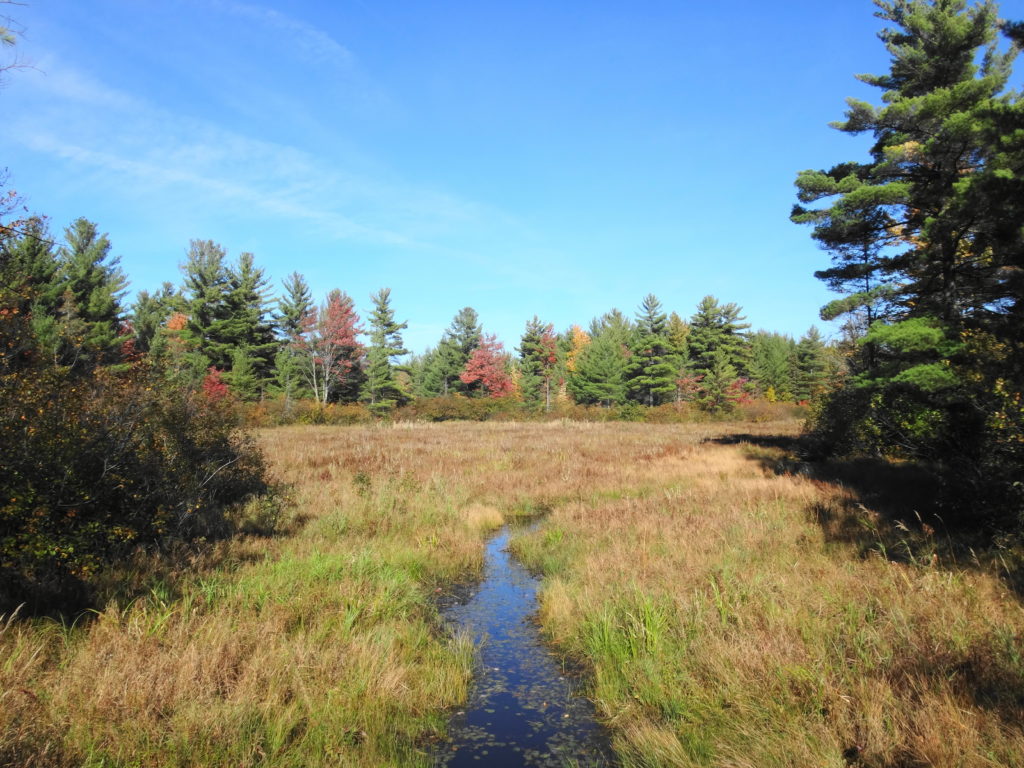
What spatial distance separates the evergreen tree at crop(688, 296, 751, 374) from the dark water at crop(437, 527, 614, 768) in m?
56.1

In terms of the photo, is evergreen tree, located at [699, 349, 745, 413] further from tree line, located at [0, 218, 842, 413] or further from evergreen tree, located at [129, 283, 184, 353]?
evergreen tree, located at [129, 283, 184, 353]

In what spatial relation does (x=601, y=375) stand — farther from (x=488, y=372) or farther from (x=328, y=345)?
(x=328, y=345)

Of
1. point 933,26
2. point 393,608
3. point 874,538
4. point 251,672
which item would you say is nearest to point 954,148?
point 933,26

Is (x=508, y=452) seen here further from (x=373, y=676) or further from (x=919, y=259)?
(x=373, y=676)

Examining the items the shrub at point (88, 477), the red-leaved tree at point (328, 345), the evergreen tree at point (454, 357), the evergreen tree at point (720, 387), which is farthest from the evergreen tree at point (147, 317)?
the evergreen tree at point (720, 387)

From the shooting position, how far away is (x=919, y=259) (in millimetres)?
13328

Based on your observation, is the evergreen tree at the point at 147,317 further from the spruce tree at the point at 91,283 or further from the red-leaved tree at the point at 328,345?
the red-leaved tree at the point at 328,345

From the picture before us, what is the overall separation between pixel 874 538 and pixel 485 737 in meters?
6.48

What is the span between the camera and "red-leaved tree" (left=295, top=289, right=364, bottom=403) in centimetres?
4869

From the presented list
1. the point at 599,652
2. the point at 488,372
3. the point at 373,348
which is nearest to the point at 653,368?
the point at 488,372

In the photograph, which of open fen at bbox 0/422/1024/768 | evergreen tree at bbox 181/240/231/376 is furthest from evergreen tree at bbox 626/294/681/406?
open fen at bbox 0/422/1024/768

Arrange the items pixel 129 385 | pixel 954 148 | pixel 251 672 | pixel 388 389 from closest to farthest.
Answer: pixel 251 672 < pixel 129 385 < pixel 954 148 < pixel 388 389

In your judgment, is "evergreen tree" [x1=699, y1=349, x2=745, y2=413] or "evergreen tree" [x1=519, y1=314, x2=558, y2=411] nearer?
"evergreen tree" [x1=699, y1=349, x2=745, y2=413]

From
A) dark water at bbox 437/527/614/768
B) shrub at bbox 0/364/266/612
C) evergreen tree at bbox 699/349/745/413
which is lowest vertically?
dark water at bbox 437/527/614/768
